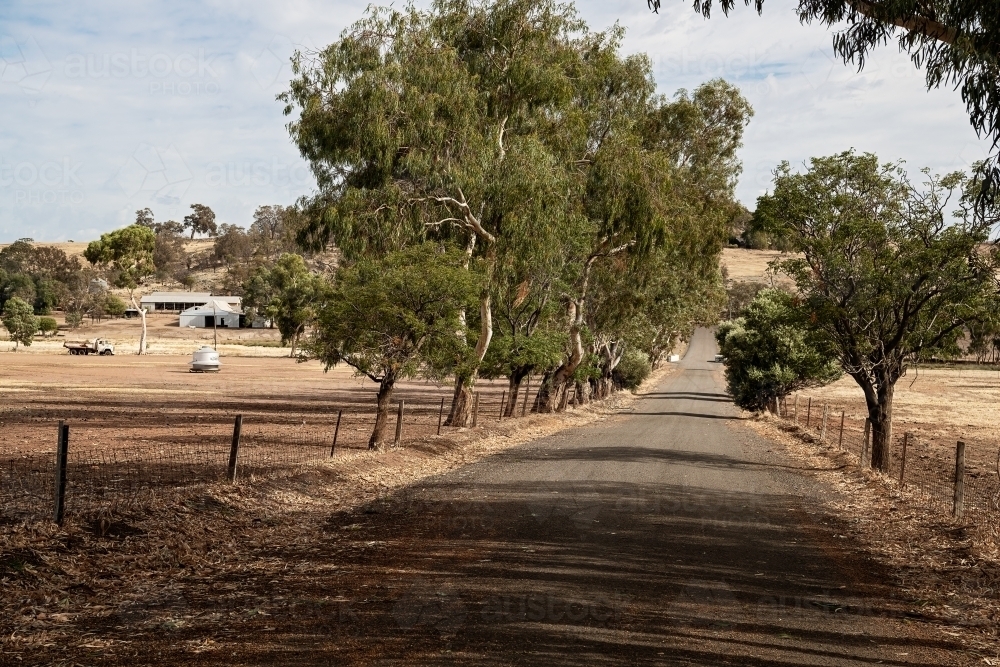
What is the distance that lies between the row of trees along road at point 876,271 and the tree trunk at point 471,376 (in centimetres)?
734

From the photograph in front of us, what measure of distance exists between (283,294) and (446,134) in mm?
83035

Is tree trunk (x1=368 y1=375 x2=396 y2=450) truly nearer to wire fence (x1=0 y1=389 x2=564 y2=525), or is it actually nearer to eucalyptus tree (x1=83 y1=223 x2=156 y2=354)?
wire fence (x1=0 y1=389 x2=564 y2=525)

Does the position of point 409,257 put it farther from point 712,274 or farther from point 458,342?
point 712,274

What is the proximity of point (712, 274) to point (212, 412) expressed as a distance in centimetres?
2289

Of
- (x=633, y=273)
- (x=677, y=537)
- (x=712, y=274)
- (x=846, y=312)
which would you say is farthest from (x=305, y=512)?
(x=712, y=274)

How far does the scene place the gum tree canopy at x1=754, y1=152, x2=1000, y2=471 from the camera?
19703 millimetres

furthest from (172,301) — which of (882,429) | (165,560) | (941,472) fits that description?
(165,560)

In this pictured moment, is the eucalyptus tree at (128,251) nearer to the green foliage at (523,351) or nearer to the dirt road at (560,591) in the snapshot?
the green foliage at (523,351)

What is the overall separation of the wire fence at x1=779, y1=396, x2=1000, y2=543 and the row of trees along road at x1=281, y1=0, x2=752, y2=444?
925cm

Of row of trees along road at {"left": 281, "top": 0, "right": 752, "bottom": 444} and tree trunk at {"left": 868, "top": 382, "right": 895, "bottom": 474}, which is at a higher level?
row of trees along road at {"left": 281, "top": 0, "right": 752, "bottom": 444}

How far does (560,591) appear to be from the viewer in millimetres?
8719

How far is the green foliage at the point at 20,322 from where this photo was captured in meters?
89.2

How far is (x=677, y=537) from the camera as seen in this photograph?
470 inches

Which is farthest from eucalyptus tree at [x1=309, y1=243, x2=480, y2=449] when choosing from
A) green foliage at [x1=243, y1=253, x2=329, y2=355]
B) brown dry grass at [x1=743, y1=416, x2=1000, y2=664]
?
green foliage at [x1=243, y1=253, x2=329, y2=355]
